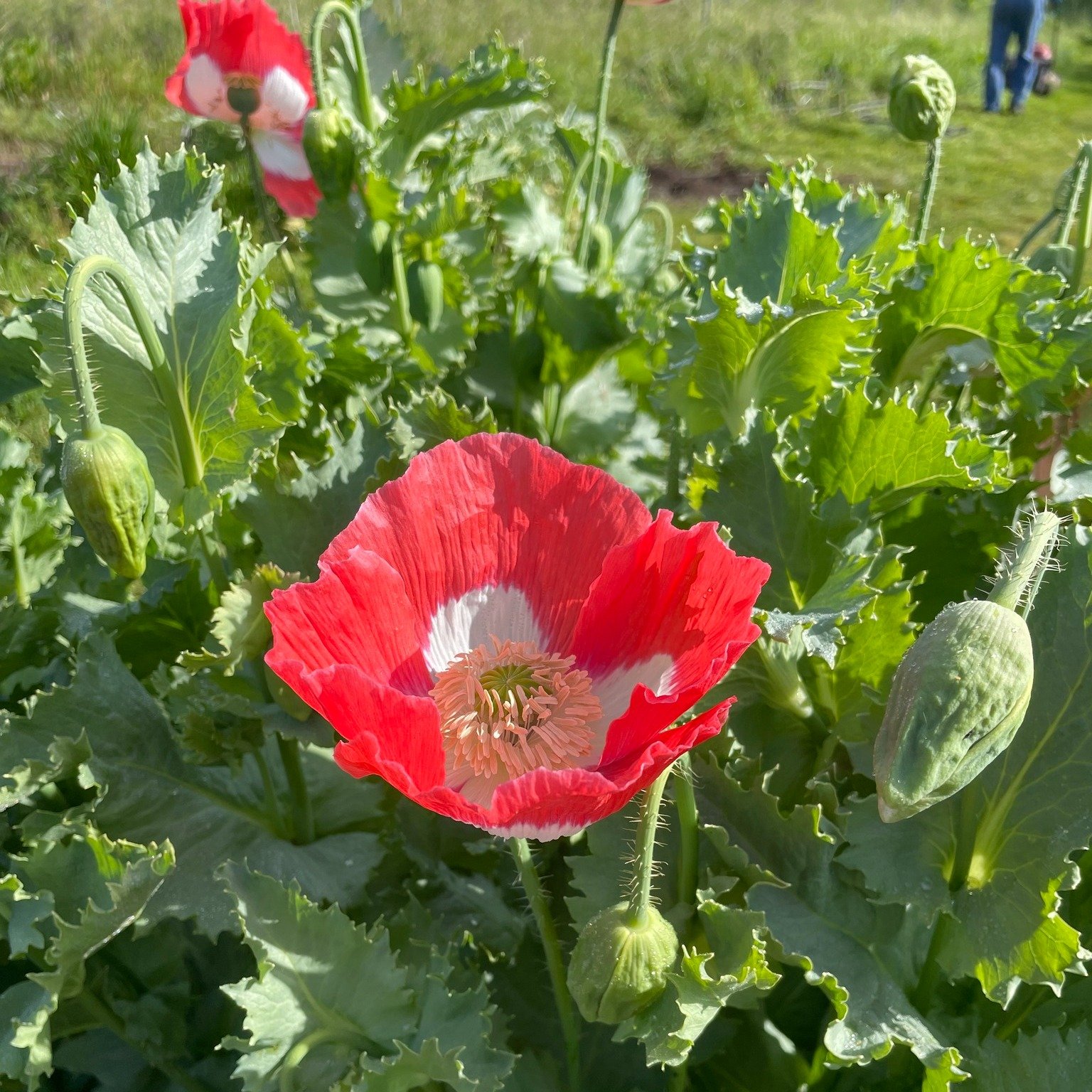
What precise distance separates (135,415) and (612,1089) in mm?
948

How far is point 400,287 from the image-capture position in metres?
2.08

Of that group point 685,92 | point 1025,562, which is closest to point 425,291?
point 1025,562

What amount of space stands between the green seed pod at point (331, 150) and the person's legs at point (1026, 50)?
874 cm

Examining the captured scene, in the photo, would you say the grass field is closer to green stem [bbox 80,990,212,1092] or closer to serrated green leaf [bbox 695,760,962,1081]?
green stem [bbox 80,990,212,1092]

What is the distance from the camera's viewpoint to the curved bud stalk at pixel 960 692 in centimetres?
91

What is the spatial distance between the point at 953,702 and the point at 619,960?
0.35 meters

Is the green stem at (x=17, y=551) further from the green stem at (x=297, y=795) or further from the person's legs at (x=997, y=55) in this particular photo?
the person's legs at (x=997, y=55)

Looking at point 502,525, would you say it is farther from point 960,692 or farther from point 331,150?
point 331,150

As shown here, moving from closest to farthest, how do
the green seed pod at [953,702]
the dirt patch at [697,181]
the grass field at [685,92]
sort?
the green seed pod at [953,702] → the grass field at [685,92] → the dirt patch at [697,181]

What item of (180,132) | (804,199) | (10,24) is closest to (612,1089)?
(804,199)

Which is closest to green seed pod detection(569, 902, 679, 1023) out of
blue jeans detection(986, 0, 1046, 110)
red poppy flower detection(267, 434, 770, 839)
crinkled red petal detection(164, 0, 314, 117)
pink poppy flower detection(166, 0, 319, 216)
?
red poppy flower detection(267, 434, 770, 839)

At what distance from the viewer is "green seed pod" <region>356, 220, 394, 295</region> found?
1.98 meters

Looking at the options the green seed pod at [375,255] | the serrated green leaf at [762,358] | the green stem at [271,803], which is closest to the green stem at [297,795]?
the green stem at [271,803]

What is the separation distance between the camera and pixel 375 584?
1.05 meters
